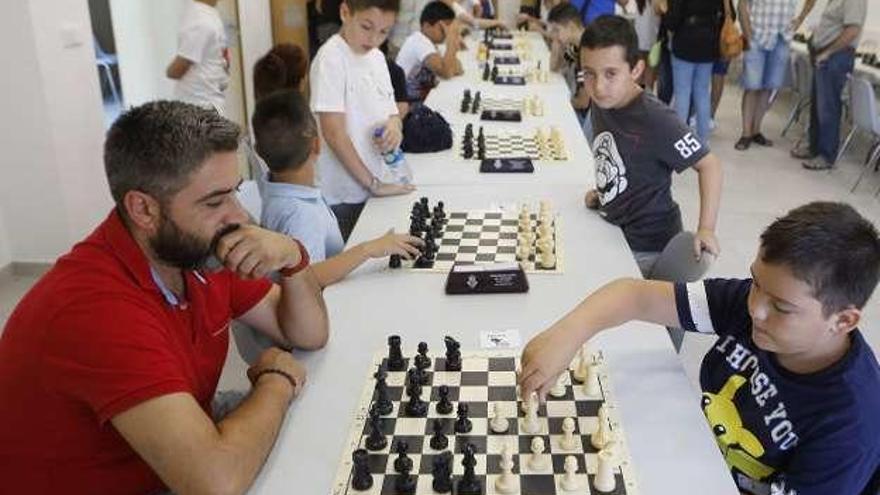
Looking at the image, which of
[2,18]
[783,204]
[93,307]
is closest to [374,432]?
[93,307]

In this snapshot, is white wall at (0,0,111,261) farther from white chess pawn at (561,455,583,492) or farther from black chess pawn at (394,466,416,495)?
white chess pawn at (561,455,583,492)

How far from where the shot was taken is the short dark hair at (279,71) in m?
3.35

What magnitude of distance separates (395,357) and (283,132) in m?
0.82

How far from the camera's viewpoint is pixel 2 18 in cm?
364

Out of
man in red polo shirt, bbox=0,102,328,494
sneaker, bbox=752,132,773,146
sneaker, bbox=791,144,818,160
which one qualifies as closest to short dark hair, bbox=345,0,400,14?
man in red polo shirt, bbox=0,102,328,494

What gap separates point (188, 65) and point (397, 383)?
321cm

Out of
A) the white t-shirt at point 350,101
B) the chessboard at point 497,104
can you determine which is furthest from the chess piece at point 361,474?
the chessboard at point 497,104

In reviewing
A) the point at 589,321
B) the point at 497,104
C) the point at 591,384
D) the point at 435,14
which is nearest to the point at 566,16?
the point at 435,14

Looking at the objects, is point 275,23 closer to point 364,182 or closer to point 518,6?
point 518,6

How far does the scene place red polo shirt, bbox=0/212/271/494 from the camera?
1.33 meters

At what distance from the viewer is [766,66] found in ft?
21.8

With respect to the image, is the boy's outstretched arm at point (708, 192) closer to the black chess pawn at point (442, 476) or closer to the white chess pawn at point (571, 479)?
the white chess pawn at point (571, 479)

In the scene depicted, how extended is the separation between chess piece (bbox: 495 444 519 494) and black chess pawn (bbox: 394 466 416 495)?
0.15 metres

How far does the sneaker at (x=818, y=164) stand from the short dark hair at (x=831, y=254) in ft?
17.1
